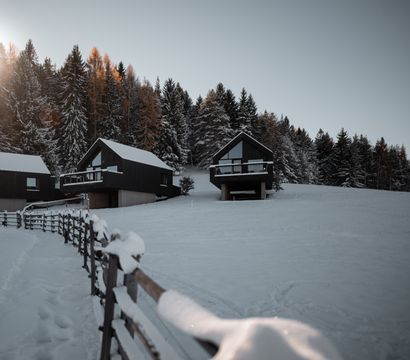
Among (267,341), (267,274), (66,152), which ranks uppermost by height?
(66,152)

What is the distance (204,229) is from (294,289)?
358 inches

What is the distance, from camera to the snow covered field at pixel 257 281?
14.9ft

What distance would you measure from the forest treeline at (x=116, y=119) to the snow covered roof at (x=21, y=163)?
483cm

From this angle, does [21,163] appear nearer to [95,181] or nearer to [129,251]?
[95,181]

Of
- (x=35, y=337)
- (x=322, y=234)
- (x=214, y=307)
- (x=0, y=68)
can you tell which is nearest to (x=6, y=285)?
(x=35, y=337)

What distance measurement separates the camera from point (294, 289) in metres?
6.66

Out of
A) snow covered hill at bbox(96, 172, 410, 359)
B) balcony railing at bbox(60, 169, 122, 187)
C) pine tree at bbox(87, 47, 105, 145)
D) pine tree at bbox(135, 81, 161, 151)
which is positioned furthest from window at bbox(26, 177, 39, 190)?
snow covered hill at bbox(96, 172, 410, 359)

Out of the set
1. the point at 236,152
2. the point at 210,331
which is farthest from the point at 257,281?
the point at 236,152

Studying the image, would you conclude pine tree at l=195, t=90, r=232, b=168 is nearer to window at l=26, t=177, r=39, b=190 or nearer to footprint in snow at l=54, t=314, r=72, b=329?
window at l=26, t=177, r=39, b=190

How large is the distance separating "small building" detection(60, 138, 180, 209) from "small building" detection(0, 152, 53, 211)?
5.99m

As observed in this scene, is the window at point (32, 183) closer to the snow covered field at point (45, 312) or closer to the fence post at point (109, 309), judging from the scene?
the snow covered field at point (45, 312)

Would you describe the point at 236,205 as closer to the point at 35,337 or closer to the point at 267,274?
the point at 267,274

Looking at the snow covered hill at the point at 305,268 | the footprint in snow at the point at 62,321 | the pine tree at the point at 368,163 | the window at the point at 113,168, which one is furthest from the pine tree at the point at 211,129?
the footprint in snow at the point at 62,321

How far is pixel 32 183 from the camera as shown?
3641 centimetres
